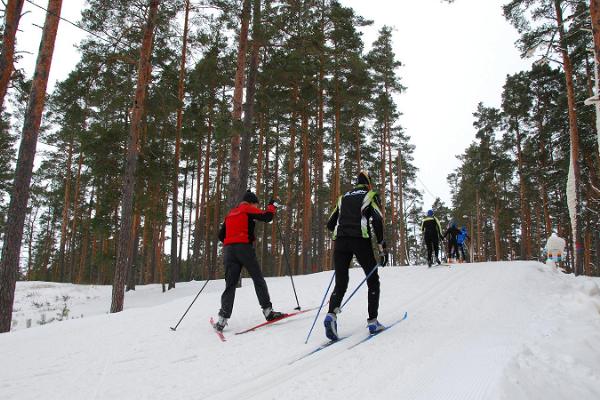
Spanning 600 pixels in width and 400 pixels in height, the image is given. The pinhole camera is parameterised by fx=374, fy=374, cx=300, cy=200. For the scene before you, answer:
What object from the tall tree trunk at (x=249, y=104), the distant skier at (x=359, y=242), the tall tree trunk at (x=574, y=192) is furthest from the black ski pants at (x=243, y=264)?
the tall tree trunk at (x=574, y=192)

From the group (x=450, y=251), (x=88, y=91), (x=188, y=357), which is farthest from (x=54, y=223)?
(x=188, y=357)

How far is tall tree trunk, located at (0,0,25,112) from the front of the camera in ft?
28.1

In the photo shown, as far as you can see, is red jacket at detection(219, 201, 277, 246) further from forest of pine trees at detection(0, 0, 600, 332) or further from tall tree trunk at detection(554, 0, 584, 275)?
tall tree trunk at detection(554, 0, 584, 275)

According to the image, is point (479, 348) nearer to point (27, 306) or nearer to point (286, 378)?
point (286, 378)

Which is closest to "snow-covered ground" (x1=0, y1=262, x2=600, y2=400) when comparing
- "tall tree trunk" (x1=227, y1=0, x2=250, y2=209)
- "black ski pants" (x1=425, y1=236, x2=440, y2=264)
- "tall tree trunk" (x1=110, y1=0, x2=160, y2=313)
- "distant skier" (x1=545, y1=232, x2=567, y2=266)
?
"tall tree trunk" (x1=110, y1=0, x2=160, y2=313)

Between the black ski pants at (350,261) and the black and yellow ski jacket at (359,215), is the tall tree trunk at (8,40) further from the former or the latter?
the black ski pants at (350,261)

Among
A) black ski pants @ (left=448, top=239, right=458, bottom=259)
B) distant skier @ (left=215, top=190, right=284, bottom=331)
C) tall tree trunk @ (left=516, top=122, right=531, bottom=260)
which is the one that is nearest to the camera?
distant skier @ (left=215, top=190, right=284, bottom=331)

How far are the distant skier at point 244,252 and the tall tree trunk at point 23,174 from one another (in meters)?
5.24

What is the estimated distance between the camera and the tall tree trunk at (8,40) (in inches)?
337

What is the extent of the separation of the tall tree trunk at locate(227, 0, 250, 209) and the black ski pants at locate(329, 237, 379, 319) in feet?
21.9

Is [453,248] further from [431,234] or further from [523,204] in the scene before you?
[523,204]

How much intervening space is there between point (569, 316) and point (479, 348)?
8.41 feet

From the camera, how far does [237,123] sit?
36.4ft

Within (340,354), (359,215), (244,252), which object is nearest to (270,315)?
(244,252)
